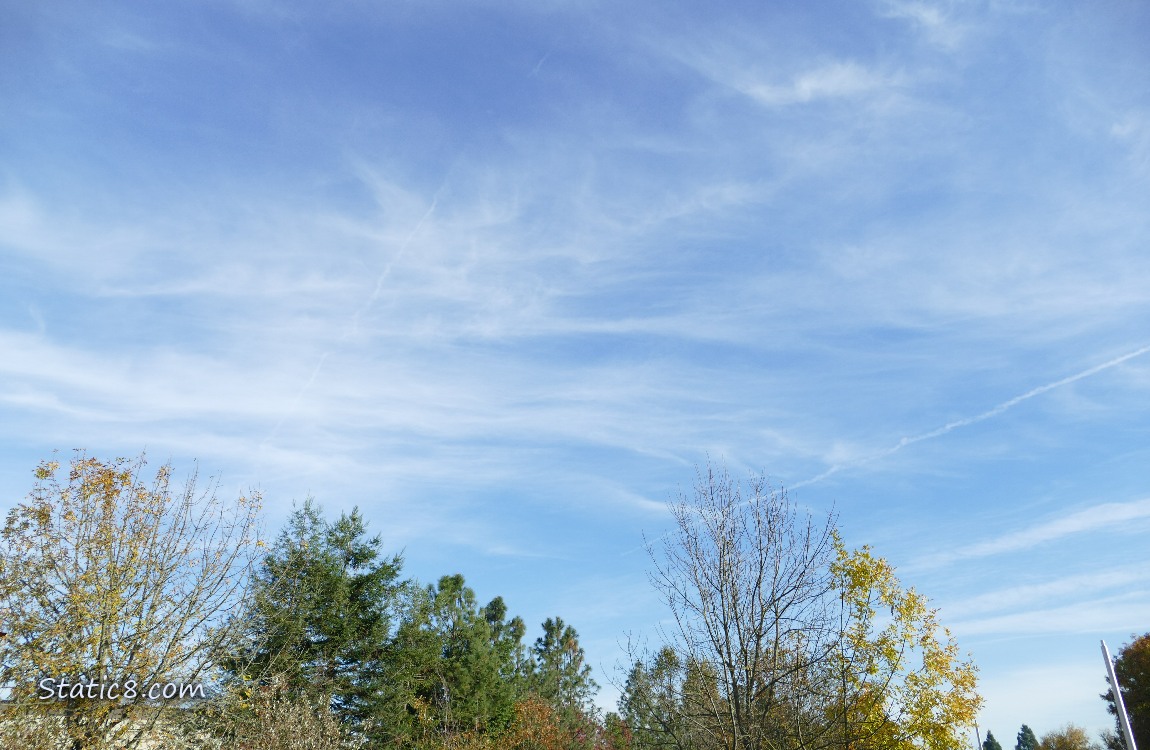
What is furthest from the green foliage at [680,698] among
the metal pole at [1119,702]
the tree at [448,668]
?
the tree at [448,668]

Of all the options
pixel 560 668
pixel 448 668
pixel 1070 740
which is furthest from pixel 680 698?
pixel 1070 740

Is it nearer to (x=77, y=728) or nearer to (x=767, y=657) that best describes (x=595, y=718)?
(x=767, y=657)

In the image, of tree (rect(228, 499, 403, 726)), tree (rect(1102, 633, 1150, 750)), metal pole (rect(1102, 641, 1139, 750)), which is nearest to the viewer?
metal pole (rect(1102, 641, 1139, 750))

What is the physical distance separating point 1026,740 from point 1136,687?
48878mm

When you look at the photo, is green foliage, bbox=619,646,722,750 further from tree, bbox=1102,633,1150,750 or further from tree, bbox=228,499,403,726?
tree, bbox=1102,633,1150,750

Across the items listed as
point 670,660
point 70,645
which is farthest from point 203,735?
point 670,660

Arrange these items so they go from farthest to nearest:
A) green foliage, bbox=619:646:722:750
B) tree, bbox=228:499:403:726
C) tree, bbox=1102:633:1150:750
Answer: tree, bbox=1102:633:1150:750 < tree, bbox=228:499:403:726 < green foliage, bbox=619:646:722:750

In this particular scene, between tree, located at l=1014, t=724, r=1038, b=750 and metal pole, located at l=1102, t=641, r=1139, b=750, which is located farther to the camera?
tree, located at l=1014, t=724, r=1038, b=750

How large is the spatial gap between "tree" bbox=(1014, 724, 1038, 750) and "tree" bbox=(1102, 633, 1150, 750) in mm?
41919

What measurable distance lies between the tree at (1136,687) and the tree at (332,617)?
175 ft

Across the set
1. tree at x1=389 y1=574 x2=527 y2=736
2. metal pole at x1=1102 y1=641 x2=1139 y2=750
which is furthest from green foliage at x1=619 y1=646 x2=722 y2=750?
tree at x1=389 y1=574 x2=527 y2=736

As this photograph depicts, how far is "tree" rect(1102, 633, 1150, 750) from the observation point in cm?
5475

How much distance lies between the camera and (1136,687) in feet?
188

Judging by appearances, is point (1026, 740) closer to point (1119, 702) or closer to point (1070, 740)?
point (1070, 740)
